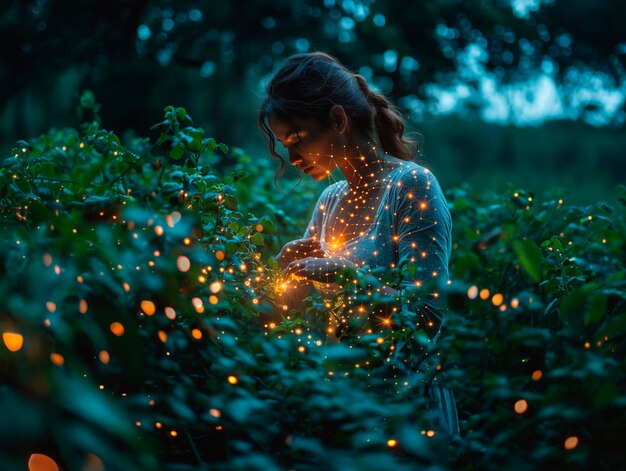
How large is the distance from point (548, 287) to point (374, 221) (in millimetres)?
702

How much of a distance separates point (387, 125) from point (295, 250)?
75 cm

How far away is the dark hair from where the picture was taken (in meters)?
2.46

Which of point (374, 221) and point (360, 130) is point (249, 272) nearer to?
point (374, 221)

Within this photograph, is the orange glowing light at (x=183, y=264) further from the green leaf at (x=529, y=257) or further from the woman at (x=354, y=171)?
the woman at (x=354, y=171)

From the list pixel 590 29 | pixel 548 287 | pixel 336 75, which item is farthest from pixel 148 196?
pixel 590 29

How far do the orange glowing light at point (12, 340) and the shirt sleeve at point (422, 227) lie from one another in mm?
1350

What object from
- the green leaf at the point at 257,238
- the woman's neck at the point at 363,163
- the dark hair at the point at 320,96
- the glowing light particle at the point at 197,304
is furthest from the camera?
the woman's neck at the point at 363,163

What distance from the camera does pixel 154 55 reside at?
9.50 metres

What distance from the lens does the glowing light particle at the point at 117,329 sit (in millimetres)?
972

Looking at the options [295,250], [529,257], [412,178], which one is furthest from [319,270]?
[529,257]

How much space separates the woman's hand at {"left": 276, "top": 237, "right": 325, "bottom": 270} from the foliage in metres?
0.71

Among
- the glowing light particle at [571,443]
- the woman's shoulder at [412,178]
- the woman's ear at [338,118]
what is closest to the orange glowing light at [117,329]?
the glowing light particle at [571,443]

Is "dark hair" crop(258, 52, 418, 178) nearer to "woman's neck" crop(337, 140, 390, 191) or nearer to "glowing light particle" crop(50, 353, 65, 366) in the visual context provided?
"woman's neck" crop(337, 140, 390, 191)

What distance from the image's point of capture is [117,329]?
979 mm
